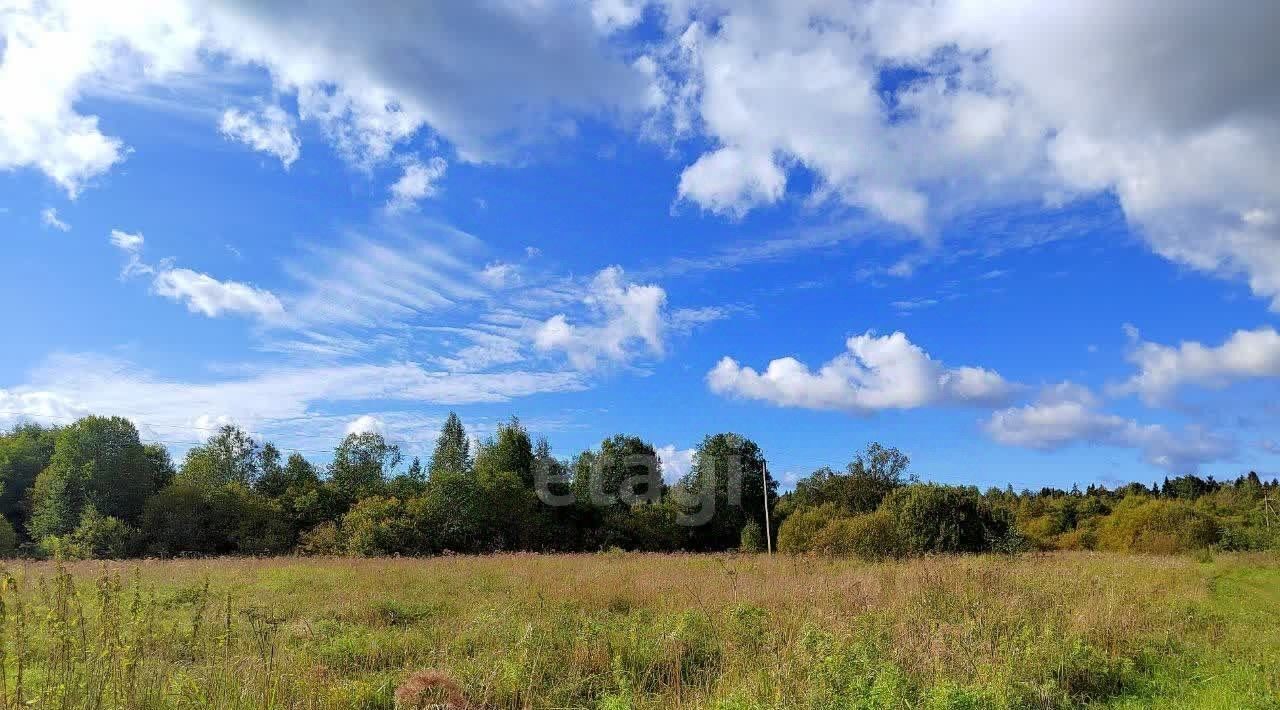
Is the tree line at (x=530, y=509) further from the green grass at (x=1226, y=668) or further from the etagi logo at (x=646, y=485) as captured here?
the green grass at (x=1226, y=668)

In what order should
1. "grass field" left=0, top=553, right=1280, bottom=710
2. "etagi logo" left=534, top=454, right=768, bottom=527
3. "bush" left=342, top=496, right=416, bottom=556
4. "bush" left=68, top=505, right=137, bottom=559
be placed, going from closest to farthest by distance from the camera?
"grass field" left=0, top=553, right=1280, bottom=710, "bush" left=342, top=496, right=416, bottom=556, "bush" left=68, top=505, right=137, bottom=559, "etagi logo" left=534, top=454, right=768, bottom=527

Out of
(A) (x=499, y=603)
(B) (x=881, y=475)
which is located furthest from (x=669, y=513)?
(A) (x=499, y=603)

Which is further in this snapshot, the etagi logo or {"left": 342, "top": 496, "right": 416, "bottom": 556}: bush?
the etagi logo

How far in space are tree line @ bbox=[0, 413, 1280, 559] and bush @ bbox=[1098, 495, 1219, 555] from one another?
9 centimetres

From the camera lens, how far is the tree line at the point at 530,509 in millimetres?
26344

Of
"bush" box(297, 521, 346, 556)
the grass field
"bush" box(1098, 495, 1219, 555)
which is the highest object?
the grass field

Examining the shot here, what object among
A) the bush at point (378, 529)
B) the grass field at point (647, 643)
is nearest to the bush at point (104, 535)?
the bush at point (378, 529)

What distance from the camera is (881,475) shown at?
4747 cm

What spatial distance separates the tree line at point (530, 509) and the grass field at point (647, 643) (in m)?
11.1

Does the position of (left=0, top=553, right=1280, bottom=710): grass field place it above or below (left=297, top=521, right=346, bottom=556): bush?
above

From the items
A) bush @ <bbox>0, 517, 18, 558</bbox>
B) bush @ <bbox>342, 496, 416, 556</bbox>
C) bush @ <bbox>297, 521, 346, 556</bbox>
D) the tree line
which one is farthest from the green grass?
bush @ <bbox>0, 517, 18, 558</bbox>

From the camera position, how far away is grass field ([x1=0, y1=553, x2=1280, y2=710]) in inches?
179

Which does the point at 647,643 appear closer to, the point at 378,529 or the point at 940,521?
the point at 940,521

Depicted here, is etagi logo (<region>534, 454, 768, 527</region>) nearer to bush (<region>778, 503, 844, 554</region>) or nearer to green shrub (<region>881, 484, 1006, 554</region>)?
bush (<region>778, 503, 844, 554</region>)
